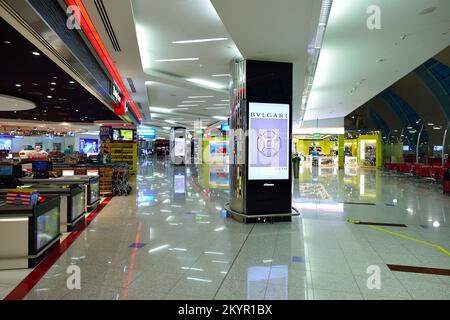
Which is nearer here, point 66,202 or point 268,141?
point 66,202

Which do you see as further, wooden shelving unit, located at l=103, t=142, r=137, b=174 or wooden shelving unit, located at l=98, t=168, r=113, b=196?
wooden shelving unit, located at l=103, t=142, r=137, b=174

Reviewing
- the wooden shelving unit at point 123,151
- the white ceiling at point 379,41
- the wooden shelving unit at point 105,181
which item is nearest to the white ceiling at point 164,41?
the white ceiling at point 379,41

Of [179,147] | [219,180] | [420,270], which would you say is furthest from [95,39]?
[179,147]

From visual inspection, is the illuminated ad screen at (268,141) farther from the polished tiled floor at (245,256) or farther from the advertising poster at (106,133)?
the advertising poster at (106,133)

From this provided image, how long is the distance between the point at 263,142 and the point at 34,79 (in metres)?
5.63

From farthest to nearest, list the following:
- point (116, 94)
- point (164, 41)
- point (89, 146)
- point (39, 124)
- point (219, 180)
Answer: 1. point (89, 146)
2. point (39, 124)
3. point (219, 180)
4. point (116, 94)
5. point (164, 41)

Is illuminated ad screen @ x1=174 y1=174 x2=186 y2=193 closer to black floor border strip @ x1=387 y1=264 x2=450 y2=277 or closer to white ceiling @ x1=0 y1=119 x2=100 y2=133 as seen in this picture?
black floor border strip @ x1=387 y1=264 x2=450 y2=277

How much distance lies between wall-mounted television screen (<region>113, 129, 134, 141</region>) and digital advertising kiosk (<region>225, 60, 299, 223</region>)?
12.1 meters

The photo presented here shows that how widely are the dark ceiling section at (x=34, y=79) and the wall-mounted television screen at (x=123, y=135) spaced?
5.02m

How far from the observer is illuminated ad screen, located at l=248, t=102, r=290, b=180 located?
6.34 meters

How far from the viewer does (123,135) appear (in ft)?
57.1

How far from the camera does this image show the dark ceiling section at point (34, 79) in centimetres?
502

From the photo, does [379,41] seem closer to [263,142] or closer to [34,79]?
[263,142]

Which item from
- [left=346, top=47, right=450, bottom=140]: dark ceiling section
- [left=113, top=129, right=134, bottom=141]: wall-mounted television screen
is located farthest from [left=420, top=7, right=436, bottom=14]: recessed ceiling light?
[left=113, top=129, right=134, bottom=141]: wall-mounted television screen
